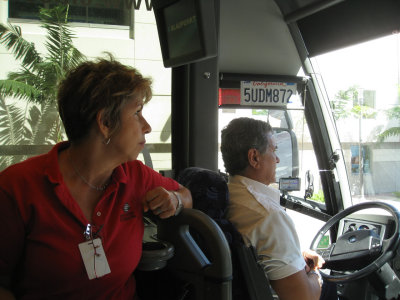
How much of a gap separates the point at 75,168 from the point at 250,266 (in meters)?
0.75

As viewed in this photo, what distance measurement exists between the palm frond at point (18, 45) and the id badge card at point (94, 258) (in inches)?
69.4

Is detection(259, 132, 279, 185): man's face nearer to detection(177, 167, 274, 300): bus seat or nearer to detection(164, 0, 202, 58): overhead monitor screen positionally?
detection(177, 167, 274, 300): bus seat

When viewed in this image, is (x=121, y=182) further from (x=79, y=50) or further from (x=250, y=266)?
(x=79, y=50)

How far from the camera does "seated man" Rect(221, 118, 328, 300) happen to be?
1.56 meters

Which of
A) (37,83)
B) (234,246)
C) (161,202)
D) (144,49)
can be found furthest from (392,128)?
(37,83)

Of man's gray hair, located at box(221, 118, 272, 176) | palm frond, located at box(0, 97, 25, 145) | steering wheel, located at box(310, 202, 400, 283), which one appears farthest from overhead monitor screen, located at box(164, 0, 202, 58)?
steering wheel, located at box(310, 202, 400, 283)

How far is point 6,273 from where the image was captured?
1.29 m

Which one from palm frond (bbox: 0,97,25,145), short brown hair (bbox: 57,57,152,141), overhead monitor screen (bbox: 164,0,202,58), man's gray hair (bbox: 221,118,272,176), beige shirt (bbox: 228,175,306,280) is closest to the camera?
short brown hair (bbox: 57,57,152,141)

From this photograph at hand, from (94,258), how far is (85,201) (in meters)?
0.22

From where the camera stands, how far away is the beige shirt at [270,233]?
1.56 meters

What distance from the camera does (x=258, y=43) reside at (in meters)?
3.88

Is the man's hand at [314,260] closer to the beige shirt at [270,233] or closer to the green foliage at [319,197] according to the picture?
the beige shirt at [270,233]

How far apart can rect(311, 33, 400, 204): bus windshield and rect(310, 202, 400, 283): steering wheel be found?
1.52m

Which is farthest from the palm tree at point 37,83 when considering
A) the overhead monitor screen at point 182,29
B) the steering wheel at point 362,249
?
the steering wheel at point 362,249
